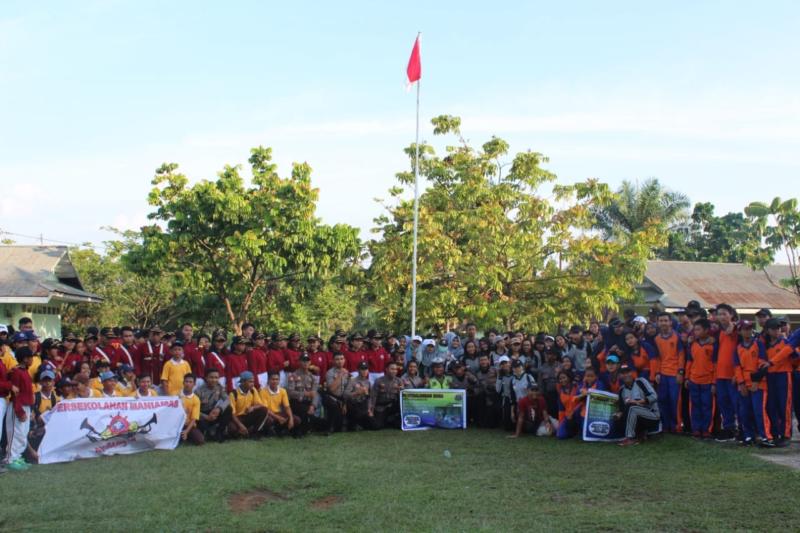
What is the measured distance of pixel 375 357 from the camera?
13523 millimetres

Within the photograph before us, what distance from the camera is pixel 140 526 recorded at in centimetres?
640

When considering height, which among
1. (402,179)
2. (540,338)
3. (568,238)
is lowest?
(540,338)

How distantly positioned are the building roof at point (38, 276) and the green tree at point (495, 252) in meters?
9.65

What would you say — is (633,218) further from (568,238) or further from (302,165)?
(302,165)

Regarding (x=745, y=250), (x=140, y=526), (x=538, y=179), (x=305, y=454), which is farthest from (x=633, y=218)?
(x=140, y=526)

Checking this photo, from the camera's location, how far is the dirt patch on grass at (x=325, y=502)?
23.4ft

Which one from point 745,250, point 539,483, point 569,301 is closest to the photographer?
point 539,483

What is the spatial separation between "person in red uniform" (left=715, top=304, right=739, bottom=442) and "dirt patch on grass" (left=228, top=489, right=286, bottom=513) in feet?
19.6

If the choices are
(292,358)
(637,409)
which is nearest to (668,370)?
(637,409)

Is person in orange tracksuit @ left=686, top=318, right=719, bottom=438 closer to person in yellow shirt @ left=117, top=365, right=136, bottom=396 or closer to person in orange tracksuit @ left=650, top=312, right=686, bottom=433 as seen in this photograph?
Answer: person in orange tracksuit @ left=650, top=312, right=686, bottom=433

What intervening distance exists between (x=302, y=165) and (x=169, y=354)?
29.3ft

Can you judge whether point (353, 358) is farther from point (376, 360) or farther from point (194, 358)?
point (194, 358)

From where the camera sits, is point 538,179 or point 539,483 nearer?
point 539,483

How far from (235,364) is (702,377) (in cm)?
691
